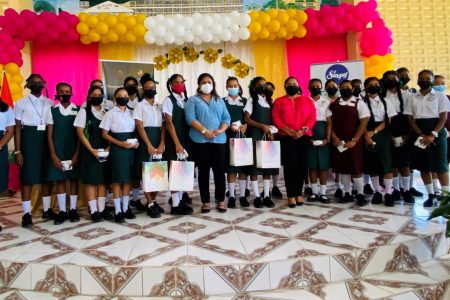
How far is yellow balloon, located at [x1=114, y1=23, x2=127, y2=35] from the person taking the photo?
6.35 meters

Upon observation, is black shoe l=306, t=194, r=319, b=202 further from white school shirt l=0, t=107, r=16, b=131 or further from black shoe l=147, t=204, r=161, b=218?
white school shirt l=0, t=107, r=16, b=131

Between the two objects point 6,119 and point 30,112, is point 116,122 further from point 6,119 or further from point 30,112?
point 6,119

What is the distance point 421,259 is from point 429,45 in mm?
5989

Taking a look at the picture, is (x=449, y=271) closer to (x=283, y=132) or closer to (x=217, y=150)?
(x=283, y=132)

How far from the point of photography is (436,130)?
3.55 m

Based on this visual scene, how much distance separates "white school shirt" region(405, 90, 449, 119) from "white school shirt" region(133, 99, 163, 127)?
2.51 metres

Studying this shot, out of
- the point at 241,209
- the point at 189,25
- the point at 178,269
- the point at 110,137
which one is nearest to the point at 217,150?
the point at 241,209

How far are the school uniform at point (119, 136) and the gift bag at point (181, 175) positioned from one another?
0.42m

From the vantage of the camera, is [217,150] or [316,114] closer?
[217,150]

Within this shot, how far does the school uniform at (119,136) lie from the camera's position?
11.0 ft

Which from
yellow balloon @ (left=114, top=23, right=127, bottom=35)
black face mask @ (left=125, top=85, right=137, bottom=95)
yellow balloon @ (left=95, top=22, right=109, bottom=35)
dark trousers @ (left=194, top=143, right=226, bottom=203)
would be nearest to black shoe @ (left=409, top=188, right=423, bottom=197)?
dark trousers @ (left=194, top=143, right=226, bottom=203)

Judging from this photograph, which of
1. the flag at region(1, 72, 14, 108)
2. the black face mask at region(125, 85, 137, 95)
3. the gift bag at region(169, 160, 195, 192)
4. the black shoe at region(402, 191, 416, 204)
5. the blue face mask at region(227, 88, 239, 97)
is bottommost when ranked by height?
the black shoe at region(402, 191, 416, 204)

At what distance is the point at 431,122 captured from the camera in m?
3.61

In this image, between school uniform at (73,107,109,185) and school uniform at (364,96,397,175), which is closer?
school uniform at (73,107,109,185)
